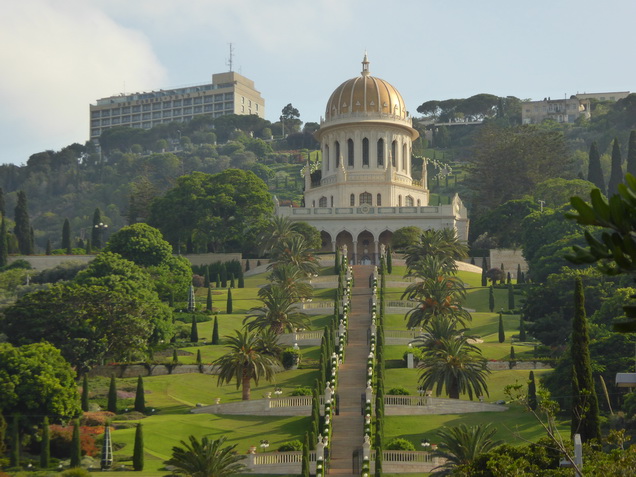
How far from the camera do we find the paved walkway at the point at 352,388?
54.7 meters

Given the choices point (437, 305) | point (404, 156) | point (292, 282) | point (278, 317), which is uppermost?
point (404, 156)

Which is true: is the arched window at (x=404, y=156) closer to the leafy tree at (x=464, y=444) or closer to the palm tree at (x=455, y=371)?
the palm tree at (x=455, y=371)

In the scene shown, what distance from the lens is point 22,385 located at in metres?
58.6

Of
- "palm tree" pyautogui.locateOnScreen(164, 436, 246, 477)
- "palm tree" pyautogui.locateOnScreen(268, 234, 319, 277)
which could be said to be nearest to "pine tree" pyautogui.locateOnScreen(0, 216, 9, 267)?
"palm tree" pyautogui.locateOnScreen(268, 234, 319, 277)

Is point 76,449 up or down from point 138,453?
up

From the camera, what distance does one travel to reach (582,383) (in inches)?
1805

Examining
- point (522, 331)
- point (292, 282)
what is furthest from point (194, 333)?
point (522, 331)

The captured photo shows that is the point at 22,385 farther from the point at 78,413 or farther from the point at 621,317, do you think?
the point at 621,317

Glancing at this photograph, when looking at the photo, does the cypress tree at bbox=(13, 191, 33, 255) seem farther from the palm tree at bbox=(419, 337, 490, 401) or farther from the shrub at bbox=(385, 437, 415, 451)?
the shrub at bbox=(385, 437, 415, 451)

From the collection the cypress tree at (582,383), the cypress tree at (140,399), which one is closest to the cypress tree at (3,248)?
the cypress tree at (140,399)

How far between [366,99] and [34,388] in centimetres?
7185

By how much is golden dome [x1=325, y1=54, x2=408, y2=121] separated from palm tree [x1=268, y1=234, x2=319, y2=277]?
3448cm

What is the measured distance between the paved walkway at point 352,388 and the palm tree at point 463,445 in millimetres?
6173

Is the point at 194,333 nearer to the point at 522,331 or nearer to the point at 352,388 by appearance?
the point at 352,388
